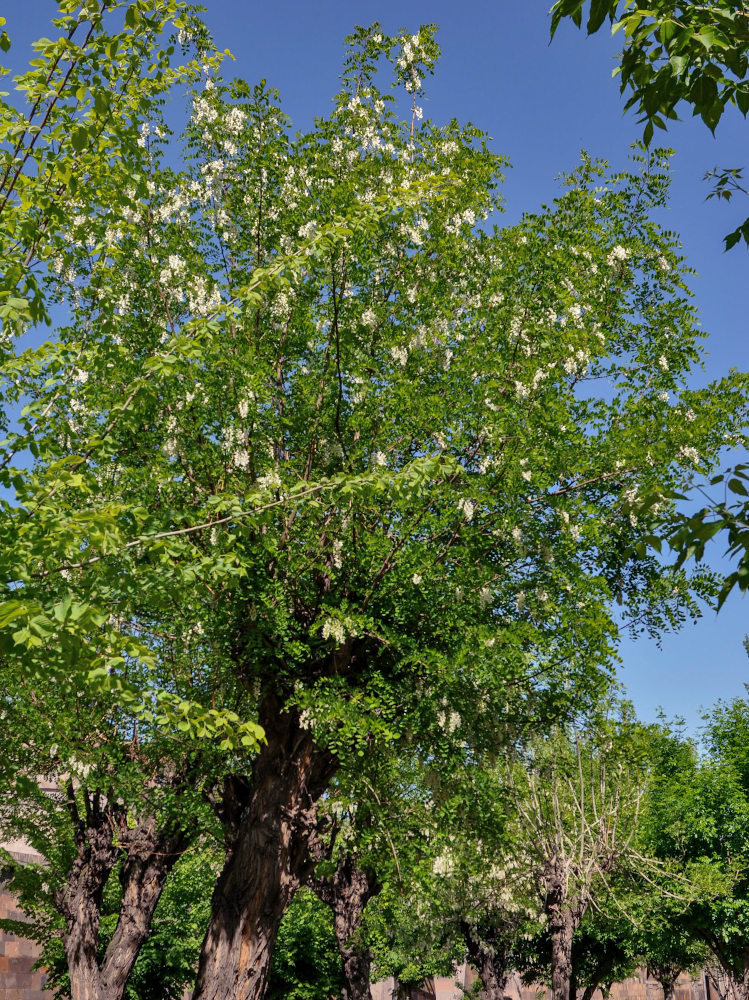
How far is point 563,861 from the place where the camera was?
20.7 m

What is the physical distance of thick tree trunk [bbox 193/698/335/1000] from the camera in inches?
395

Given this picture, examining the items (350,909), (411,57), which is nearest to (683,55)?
(411,57)

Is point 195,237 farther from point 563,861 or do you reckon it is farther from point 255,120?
point 563,861

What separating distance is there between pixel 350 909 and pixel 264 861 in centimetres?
1140

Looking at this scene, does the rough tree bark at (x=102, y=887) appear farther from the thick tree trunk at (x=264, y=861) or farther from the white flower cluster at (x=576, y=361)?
the white flower cluster at (x=576, y=361)

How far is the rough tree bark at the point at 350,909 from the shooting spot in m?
19.9

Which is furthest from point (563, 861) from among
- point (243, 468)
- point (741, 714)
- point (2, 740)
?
point (243, 468)

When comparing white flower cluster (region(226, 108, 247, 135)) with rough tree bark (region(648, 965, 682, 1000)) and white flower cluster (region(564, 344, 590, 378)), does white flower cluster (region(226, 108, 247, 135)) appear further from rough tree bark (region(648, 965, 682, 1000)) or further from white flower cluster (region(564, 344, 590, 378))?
rough tree bark (region(648, 965, 682, 1000))

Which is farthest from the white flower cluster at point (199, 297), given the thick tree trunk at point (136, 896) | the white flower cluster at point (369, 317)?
the thick tree trunk at point (136, 896)

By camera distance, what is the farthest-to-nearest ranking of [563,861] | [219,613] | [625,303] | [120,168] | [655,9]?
1. [563,861]
2. [625,303]
3. [219,613]
4. [120,168]
5. [655,9]

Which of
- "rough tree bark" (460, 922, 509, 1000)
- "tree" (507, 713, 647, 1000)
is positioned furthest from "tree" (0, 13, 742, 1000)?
"rough tree bark" (460, 922, 509, 1000)

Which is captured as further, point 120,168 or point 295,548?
point 295,548

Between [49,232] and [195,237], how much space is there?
4228 mm

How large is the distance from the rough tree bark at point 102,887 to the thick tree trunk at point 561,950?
9.41 meters
